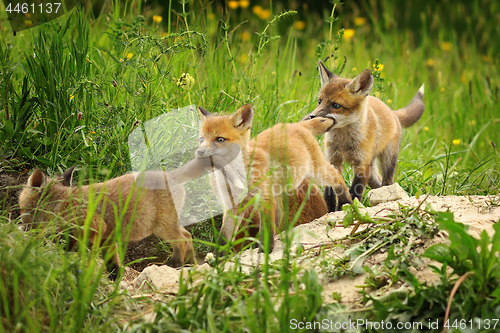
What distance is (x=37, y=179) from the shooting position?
2.96 metres

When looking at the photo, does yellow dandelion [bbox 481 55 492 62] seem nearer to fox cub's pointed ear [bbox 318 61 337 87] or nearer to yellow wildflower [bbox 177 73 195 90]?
fox cub's pointed ear [bbox 318 61 337 87]

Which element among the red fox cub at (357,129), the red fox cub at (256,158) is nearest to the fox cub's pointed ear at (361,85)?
the red fox cub at (357,129)

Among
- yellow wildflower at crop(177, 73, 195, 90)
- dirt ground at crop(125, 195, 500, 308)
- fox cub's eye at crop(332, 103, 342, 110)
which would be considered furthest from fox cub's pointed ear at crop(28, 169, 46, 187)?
fox cub's eye at crop(332, 103, 342, 110)

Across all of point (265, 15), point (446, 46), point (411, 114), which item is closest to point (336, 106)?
point (411, 114)

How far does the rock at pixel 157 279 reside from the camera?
2762 millimetres

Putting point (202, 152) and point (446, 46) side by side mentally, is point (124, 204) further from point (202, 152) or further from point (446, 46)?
point (446, 46)

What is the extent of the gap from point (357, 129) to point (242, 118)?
1.33 metres

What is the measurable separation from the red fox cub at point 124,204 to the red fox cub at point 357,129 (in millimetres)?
1422

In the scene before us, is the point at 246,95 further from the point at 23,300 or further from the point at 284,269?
the point at 23,300

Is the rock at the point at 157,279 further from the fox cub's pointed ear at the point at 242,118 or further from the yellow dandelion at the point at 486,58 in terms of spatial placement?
the yellow dandelion at the point at 486,58

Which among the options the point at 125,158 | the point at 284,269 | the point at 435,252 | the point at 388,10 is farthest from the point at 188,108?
the point at 388,10

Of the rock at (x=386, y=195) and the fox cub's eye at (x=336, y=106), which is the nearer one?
the rock at (x=386, y=195)

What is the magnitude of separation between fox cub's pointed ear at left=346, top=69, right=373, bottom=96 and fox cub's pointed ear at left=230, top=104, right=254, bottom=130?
3.64 feet

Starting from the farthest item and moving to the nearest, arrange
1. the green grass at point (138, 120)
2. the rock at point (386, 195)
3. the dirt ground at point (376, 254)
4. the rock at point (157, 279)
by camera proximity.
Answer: the rock at point (386, 195), the rock at point (157, 279), the dirt ground at point (376, 254), the green grass at point (138, 120)
